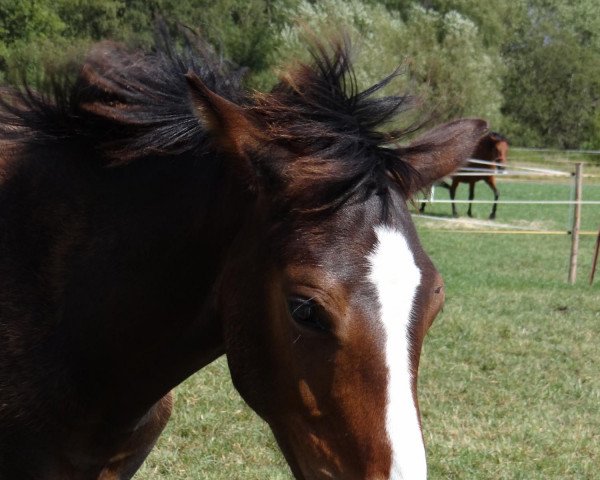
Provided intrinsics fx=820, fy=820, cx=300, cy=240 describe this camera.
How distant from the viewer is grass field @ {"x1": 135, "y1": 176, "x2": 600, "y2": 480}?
459cm

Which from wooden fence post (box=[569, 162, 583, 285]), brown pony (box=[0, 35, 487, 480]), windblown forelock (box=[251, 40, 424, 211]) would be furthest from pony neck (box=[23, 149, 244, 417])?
wooden fence post (box=[569, 162, 583, 285])

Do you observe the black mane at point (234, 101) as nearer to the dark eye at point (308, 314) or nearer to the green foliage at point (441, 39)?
the dark eye at point (308, 314)

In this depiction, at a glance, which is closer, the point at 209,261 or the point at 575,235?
the point at 209,261

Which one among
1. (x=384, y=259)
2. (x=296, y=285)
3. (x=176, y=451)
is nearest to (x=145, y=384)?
(x=296, y=285)

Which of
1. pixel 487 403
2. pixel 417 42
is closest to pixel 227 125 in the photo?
pixel 487 403

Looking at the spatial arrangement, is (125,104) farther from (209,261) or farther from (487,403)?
(487,403)

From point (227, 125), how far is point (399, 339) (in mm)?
725

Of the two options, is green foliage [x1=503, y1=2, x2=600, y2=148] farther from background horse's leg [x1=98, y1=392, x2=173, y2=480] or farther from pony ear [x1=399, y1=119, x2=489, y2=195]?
background horse's leg [x1=98, y1=392, x2=173, y2=480]

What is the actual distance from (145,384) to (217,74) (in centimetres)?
99

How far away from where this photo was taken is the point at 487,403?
18.6ft

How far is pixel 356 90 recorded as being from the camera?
2.40 m

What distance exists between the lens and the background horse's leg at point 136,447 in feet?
8.53

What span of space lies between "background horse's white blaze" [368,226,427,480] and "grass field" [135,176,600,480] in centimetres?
263

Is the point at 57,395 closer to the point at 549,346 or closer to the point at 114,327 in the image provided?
the point at 114,327
